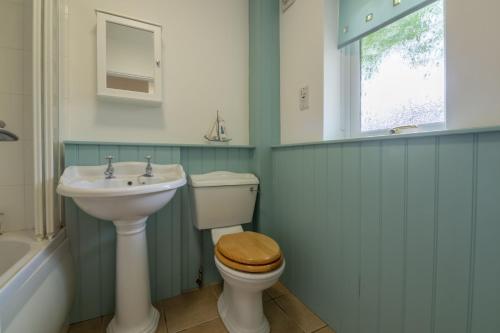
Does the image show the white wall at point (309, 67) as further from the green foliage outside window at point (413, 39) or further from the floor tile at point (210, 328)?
the floor tile at point (210, 328)

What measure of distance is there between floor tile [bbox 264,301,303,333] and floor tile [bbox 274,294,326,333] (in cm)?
3

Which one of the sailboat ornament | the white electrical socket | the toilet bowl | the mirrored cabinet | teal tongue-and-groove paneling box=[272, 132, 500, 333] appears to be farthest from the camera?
the sailboat ornament

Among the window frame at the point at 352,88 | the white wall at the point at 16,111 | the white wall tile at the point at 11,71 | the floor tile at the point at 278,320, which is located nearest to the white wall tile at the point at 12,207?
the white wall at the point at 16,111

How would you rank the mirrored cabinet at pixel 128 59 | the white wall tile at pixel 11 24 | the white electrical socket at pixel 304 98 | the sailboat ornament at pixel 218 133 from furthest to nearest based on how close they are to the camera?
the sailboat ornament at pixel 218 133 < the white electrical socket at pixel 304 98 < the mirrored cabinet at pixel 128 59 < the white wall tile at pixel 11 24

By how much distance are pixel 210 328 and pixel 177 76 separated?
1501 mm

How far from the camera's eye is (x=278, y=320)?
1.18 m

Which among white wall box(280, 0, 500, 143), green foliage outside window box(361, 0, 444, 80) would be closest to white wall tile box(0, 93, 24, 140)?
white wall box(280, 0, 500, 143)

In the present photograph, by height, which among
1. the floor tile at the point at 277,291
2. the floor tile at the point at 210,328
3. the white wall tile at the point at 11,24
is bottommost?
the floor tile at the point at 210,328

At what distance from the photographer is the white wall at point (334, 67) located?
658 millimetres

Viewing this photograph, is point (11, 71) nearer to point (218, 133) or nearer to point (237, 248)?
point (218, 133)

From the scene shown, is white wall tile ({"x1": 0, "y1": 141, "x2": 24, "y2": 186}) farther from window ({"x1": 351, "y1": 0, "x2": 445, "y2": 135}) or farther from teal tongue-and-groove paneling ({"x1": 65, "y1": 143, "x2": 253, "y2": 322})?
window ({"x1": 351, "y1": 0, "x2": 445, "y2": 135})

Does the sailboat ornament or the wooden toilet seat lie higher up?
the sailboat ornament

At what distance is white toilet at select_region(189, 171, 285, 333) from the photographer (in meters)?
0.97

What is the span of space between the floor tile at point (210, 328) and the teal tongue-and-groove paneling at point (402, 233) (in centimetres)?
50
